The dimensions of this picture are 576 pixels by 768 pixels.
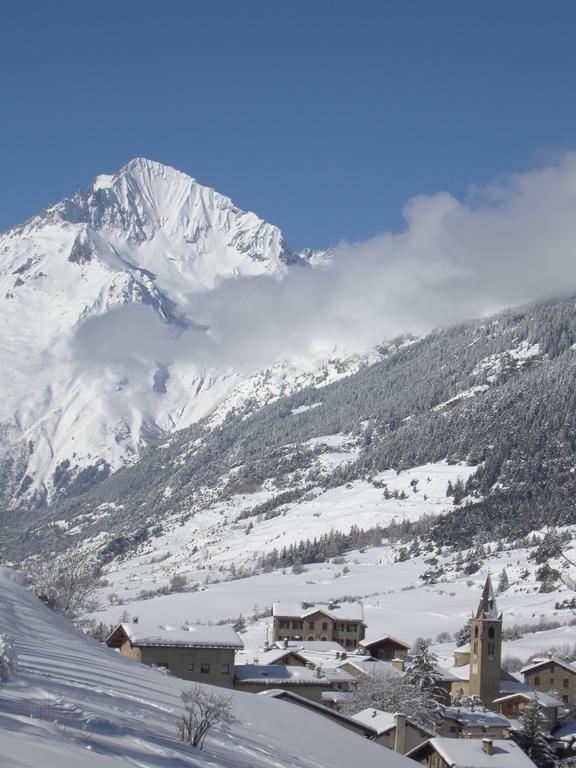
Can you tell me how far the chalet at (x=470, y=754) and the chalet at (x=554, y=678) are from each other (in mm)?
40319

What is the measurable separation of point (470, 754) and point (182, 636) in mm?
19883

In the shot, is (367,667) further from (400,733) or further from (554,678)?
(400,733)

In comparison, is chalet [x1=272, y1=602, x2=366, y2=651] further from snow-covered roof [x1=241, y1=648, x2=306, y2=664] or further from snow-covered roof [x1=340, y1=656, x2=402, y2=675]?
snow-covered roof [x1=241, y1=648, x2=306, y2=664]

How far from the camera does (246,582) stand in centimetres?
19938

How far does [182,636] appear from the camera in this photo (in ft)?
193

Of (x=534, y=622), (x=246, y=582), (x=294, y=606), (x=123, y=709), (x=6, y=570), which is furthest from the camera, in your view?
(x=246, y=582)

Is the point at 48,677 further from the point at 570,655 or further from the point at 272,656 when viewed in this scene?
the point at 570,655

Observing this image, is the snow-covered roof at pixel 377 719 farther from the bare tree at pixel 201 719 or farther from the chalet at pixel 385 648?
the chalet at pixel 385 648

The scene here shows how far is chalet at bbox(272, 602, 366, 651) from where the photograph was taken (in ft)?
353

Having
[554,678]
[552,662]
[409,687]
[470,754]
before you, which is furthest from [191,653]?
[554,678]

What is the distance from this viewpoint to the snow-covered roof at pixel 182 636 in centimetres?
A: 5772

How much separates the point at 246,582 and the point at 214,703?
184362 mm

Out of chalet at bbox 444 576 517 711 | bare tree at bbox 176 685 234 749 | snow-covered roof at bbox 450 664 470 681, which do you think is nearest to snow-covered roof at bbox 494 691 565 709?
chalet at bbox 444 576 517 711

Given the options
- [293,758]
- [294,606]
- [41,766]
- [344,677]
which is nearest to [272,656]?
[344,677]
